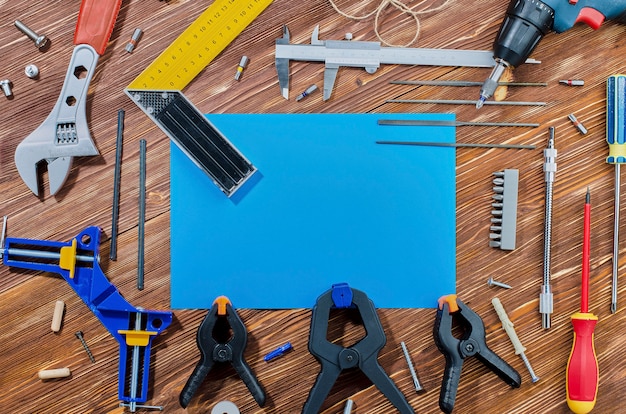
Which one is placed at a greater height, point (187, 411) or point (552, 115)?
point (552, 115)

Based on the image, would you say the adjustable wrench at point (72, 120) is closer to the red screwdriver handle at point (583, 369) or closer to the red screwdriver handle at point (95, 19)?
the red screwdriver handle at point (95, 19)

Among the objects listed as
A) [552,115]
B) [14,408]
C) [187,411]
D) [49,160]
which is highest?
[49,160]

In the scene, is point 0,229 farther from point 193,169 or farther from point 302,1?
point 302,1

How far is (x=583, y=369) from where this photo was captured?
1.09 m

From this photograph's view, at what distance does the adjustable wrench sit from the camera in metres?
1.11

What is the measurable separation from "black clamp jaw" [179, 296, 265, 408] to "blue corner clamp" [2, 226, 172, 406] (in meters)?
0.09

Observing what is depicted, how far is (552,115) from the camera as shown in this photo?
113 centimetres

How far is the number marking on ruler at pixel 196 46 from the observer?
3.67 ft

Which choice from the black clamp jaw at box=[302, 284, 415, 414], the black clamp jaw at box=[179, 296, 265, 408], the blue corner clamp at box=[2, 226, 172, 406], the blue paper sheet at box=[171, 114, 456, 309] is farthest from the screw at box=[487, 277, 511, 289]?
the blue corner clamp at box=[2, 226, 172, 406]

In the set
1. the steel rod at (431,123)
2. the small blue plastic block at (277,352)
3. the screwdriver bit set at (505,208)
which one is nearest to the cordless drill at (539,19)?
the steel rod at (431,123)

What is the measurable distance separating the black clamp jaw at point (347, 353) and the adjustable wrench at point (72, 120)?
596mm

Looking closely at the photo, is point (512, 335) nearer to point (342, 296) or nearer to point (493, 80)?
point (342, 296)

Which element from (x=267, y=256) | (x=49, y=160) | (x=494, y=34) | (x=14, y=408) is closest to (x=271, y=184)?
(x=267, y=256)

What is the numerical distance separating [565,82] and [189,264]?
2.94 feet
